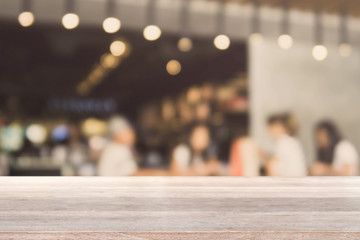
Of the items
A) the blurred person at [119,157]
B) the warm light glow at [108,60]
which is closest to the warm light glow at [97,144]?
the warm light glow at [108,60]

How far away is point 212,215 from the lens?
2.15 ft

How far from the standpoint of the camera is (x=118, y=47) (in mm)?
7789

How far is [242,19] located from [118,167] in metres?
3.66

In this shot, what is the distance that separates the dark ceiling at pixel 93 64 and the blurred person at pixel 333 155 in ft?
9.05

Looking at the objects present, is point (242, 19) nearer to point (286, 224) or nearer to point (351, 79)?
point (351, 79)

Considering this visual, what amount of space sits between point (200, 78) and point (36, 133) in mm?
5607

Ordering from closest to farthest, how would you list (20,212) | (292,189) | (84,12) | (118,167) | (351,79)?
(20,212), (292,189), (118,167), (84,12), (351,79)

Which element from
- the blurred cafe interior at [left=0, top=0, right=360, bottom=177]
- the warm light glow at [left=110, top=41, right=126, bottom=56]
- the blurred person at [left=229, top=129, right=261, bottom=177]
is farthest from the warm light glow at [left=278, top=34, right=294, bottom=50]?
the warm light glow at [left=110, top=41, right=126, bottom=56]

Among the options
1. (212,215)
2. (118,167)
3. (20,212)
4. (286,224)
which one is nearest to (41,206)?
(20,212)

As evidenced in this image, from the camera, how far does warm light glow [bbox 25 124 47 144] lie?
11.6 m

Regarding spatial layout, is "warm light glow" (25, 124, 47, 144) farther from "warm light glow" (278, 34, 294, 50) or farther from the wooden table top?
the wooden table top

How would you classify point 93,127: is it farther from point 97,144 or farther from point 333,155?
point 333,155

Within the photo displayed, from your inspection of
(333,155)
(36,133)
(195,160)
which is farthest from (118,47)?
(36,133)

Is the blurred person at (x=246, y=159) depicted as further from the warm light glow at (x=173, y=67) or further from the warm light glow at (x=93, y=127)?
the warm light glow at (x=93, y=127)
